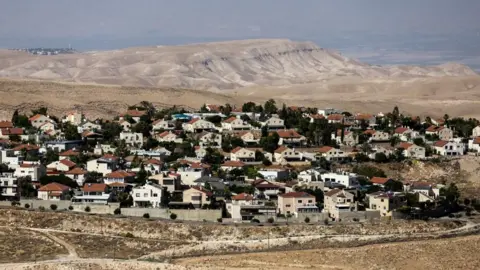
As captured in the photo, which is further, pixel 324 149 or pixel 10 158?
pixel 324 149

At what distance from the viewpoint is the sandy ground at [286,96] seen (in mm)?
79562

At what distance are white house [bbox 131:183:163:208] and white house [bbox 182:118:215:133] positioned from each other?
15.7 m

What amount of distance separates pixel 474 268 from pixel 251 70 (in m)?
130

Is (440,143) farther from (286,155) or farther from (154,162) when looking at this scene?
(154,162)

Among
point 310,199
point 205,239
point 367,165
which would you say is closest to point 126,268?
point 205,239

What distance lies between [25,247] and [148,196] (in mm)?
7902

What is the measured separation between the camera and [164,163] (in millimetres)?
48375

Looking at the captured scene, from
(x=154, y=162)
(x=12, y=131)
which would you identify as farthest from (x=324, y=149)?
(x=12, y=131)

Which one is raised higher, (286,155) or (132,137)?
(132,137)

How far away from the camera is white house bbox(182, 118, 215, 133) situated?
57144mm

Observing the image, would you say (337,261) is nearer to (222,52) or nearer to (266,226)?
(266,226)

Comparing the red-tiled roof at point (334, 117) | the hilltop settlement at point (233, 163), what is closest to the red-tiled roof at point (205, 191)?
the hilltop settlement at point (233, 163)

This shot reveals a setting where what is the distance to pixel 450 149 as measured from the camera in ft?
177

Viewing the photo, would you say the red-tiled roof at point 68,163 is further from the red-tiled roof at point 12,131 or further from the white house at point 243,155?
the red-tiled roof at point 12,131
